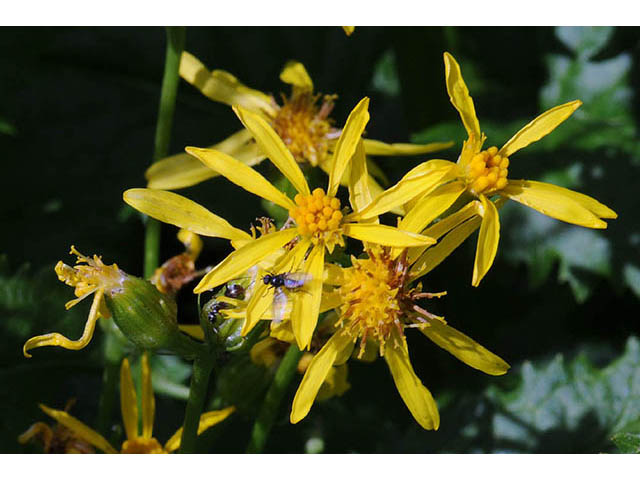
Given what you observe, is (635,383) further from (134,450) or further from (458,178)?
(134,450)

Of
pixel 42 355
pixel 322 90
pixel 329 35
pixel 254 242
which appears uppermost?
pixel 329 35

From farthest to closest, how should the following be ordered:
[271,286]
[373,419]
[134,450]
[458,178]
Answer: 1. [373,419]
2. [134,450]
3. [458,178]
4. [271,286]

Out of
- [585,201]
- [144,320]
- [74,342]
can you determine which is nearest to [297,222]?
[144,320]

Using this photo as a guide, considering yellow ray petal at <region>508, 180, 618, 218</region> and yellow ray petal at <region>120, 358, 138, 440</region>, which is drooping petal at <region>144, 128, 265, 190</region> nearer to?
yellow ray petal at <region>120, 358, 138, 440</region>

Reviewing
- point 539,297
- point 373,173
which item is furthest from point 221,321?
point 539,297

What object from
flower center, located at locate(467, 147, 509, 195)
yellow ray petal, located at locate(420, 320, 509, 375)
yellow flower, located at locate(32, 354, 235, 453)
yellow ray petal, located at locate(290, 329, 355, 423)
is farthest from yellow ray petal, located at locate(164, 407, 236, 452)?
flower center, located at locate(467, 147, 509, 195)

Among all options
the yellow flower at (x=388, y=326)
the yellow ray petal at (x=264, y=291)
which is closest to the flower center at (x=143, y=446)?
the yellow flower at (x=388, y=326)
